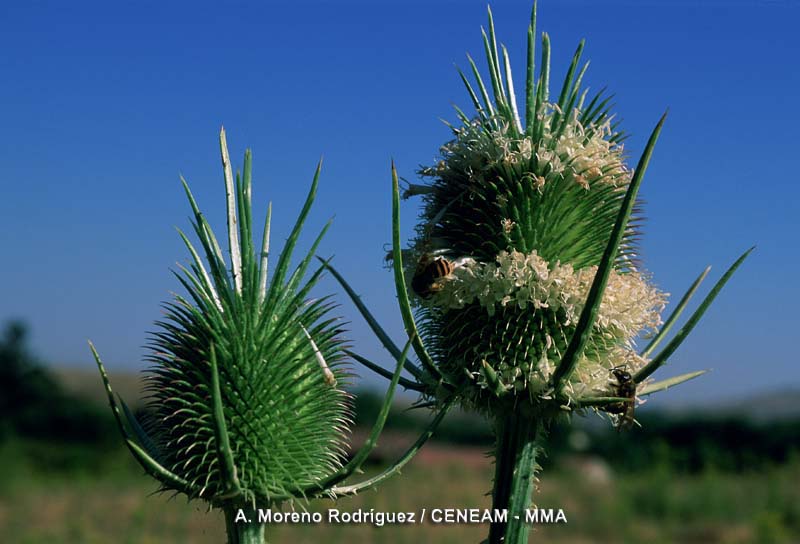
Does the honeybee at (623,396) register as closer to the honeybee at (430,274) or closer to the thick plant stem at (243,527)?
the honeybee at (430,274)

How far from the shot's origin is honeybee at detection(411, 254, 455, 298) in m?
3.84

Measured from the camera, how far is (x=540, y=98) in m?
4.02

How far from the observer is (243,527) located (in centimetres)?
329

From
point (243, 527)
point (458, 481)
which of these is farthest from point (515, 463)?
point (458, 481)

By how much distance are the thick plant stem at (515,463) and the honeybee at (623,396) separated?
16.2 inches

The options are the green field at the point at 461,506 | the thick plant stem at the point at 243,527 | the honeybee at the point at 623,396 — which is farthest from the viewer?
the green field at the point at 461,506

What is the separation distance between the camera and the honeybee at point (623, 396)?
12.6ft

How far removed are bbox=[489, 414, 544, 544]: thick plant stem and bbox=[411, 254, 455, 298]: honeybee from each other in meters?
0.75

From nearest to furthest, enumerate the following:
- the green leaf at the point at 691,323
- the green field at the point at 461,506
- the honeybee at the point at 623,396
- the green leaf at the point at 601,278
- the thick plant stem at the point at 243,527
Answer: the green leaf at the point at 601,278
the thick plant stem at the point at 243,527
the green leaf at the point at 691,323
the honeybee at the point at 623,396
the green field at the point at 461,506

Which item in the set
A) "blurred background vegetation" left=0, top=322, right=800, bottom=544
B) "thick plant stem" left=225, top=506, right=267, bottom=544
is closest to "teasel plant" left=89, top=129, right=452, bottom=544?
"thick plant stem" left=225, top=506, right=267, bottom=544

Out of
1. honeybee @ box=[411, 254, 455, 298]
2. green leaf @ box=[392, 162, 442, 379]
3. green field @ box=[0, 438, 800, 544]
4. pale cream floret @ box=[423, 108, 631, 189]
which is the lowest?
green field @ box=[0, 438, 800, 544]

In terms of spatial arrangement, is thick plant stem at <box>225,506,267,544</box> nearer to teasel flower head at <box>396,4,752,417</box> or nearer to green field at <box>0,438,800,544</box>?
teasel flower head at <box>396,4,752,417</box>

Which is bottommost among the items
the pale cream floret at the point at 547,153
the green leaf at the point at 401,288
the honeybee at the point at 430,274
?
the green leaf at the point at 401,288

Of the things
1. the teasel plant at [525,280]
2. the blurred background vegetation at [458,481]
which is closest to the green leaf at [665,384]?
the teasel plant at [525,280]
